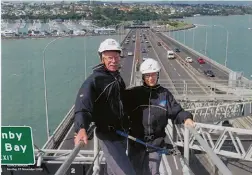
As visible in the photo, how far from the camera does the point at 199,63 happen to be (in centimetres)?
6197

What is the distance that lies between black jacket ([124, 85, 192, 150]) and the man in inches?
9.7

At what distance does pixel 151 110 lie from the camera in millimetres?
4242

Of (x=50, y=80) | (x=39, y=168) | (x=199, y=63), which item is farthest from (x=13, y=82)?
(x=39, y=168)

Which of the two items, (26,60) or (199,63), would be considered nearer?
(199,63)

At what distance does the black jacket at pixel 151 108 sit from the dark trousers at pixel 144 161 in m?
0.15

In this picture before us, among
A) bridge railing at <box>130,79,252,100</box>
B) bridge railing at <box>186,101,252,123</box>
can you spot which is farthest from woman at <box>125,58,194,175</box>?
bridge railing at <box>130,79,252,100</box>

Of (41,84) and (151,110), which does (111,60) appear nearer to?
(151,110)

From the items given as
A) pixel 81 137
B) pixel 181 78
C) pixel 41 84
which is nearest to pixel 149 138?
pixel 81 137

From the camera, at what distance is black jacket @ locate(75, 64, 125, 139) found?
11.9 ft

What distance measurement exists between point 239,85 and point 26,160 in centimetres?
2990

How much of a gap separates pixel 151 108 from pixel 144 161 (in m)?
0.59

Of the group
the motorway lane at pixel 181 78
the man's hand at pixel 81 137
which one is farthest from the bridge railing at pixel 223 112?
the man's hand at pixel 81 137

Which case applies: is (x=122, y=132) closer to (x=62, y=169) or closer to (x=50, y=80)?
(x=62, y=169)

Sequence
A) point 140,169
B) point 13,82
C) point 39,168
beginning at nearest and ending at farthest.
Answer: point 140,169
point 39,168
point 13,82
